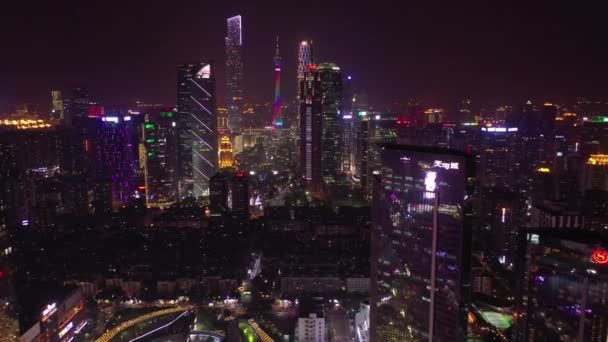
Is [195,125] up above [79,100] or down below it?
below

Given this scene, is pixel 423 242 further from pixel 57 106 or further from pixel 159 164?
pixel 57 106

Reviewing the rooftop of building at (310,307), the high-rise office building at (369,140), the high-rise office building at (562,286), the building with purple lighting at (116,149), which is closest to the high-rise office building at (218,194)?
the building with purple lighting at (116,149)

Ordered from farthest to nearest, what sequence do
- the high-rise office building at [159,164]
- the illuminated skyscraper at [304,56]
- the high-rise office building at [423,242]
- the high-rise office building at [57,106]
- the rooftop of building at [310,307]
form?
the high-rise office building at [57,106] < the illuminated skyscraper at [304,56] < the high-rise office building at [159,164] < the rooftop of building at [310,307] < the high-rise office building at [423,242]

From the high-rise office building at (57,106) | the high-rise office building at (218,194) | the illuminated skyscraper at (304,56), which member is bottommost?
the high-rise office building at (218,194)

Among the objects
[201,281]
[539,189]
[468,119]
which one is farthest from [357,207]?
[201,281]

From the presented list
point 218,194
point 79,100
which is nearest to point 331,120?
point 218,194

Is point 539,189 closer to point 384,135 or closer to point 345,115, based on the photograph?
point 384,135

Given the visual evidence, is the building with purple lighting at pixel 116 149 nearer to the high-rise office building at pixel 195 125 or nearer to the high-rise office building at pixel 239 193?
the high-rise office building at pixel 195 125
